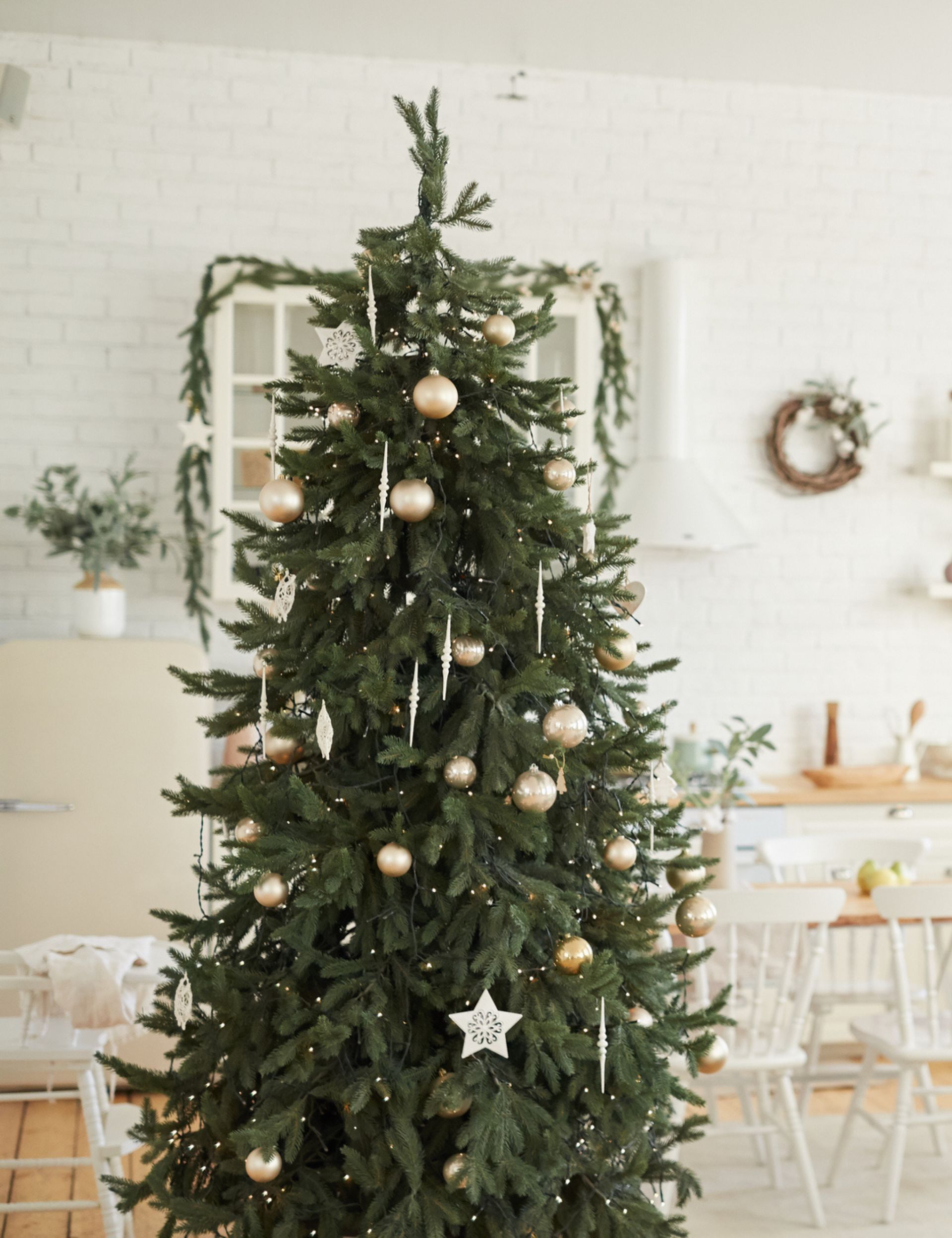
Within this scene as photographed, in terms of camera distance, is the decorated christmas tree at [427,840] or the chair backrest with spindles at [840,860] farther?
the chair backrest with spindles at [840,860]

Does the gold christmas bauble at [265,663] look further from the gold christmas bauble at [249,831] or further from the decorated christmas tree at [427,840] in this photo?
the gold christmas bauble at [249,831]

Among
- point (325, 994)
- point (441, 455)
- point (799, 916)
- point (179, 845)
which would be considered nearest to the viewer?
point (325, 994)

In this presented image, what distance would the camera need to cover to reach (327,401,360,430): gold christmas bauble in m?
1.75

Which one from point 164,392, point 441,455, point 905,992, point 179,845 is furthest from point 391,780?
point 164,392

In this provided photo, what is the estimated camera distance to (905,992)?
3.01 meters

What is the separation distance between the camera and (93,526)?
404 cm

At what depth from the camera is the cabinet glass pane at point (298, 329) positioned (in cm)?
435

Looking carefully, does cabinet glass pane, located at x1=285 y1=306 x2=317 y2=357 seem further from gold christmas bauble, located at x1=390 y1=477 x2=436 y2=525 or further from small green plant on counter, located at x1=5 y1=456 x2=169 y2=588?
gold christmas bauble, located at x1=390 y1=477 x2=436 y2=525

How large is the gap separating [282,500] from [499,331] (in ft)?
1.31

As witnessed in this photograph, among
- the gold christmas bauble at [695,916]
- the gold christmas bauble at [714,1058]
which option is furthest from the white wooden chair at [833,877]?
the gold christmas bauble at [695,916]

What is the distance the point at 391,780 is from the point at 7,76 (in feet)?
10.5

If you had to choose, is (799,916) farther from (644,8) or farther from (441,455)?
(644,8)

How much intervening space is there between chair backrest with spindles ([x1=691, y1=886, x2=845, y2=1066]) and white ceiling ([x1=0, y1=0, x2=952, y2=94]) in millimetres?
3005

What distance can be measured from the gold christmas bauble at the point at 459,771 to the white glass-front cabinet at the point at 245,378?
277 centimetres
